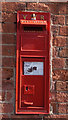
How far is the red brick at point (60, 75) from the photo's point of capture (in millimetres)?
1978

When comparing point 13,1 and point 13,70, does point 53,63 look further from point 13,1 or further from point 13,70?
point 13,1

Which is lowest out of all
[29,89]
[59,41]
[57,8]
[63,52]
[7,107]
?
[7,107]

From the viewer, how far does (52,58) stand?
1.98 metres

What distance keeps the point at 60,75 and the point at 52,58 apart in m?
0.22

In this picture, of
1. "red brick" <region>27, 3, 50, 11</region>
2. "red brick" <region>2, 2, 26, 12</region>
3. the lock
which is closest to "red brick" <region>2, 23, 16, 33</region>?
"red brick" <region>2, 2, 26, 12</region>

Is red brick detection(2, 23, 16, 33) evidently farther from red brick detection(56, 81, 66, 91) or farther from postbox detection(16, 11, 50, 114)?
red brick detection(56, 81, 66, 91)

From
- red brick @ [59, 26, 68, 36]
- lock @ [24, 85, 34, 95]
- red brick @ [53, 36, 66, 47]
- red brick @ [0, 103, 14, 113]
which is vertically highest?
red brick @ [59, 26, 68, 36]

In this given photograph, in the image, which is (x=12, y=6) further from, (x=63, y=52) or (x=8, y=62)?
(x=63, y=52)

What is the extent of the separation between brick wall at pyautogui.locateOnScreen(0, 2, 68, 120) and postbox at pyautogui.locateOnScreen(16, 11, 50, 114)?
8 centimetres

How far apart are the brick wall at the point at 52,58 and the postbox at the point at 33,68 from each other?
83 mm

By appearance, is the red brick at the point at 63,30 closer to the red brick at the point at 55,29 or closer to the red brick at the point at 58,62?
the red brick at the point at 55,29

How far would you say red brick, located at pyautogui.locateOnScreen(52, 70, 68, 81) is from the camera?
77.9 inches

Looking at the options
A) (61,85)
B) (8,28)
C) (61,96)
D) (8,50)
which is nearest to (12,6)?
(8,28)

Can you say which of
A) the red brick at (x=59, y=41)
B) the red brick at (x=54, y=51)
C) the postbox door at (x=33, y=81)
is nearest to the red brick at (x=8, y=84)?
the postbox door at (x=33, y=81)
